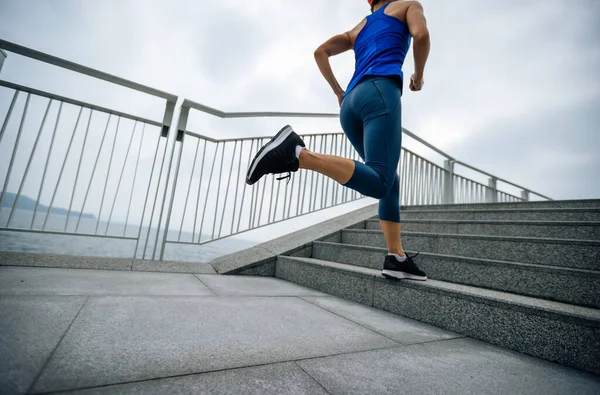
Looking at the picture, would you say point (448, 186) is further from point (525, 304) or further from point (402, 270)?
point (525, 304)

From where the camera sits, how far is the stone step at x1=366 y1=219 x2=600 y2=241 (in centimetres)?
210

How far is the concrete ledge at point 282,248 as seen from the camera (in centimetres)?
288

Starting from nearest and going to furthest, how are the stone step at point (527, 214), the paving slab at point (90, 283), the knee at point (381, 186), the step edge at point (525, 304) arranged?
the step edge at point (525, 304), the knee at point (381, 186), the paving slab at point (90, 283), the stone step at point (527, 214)

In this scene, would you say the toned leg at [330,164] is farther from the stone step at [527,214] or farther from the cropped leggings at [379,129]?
the stone step at [527,214]

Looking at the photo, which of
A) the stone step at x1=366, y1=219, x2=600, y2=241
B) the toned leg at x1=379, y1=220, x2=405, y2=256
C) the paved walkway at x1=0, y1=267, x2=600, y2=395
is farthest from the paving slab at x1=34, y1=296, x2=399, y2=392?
the stone step at x1=366, y1=219, x2=600, y2=241

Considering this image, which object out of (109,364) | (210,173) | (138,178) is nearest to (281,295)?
(109,364)

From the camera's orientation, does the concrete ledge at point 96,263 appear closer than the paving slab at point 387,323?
No

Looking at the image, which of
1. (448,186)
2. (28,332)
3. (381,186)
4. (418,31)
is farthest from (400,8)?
(448,186)

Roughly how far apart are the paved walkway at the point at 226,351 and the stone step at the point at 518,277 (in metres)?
0.49

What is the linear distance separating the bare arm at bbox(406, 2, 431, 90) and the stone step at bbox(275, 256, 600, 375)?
4.63 feet

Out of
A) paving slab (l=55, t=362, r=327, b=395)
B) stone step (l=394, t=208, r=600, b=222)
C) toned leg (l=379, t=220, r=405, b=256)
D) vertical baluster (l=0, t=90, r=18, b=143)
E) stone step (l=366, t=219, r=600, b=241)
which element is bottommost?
paving slab (l=55, t=362, r=327, b=395)

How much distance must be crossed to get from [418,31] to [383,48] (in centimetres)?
21

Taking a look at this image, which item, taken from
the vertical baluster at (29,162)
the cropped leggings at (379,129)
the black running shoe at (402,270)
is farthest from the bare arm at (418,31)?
the vertical baluster at (29,162)

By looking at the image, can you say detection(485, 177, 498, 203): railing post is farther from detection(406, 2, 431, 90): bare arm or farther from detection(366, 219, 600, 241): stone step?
detection(406, 2, 431, 90): bare arm
